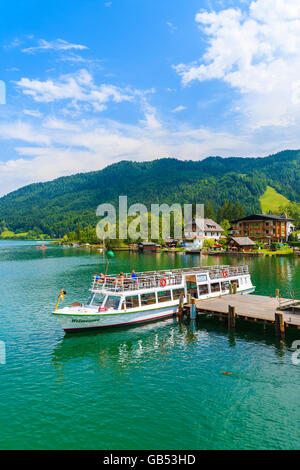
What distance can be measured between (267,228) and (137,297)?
148 m

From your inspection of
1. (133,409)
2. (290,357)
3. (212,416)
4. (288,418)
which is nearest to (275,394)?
(288,418)

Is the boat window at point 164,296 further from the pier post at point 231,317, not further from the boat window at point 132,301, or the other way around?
the pier post at point 231,317

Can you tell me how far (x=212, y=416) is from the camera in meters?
19.2

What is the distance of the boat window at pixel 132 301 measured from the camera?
3734cm

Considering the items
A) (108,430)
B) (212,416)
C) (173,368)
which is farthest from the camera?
(173,368)

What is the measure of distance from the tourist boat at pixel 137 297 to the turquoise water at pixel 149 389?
5.07 ft

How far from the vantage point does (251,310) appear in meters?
37.1

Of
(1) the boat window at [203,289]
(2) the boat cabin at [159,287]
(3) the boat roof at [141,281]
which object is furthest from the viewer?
(1) the boat window at [203,289]

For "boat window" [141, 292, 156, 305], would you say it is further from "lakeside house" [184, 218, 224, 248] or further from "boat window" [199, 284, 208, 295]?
"lakeside house" [184, 218, 224, 248]

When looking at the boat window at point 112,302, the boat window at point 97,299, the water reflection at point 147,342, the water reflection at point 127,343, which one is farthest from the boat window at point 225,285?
the boat window at point 97,299

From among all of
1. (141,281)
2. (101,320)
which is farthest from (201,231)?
(101,320)

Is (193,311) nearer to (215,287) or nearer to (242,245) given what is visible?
(215,287)

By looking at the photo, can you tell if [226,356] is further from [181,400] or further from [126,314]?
[126,314]

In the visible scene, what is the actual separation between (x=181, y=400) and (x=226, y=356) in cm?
880
